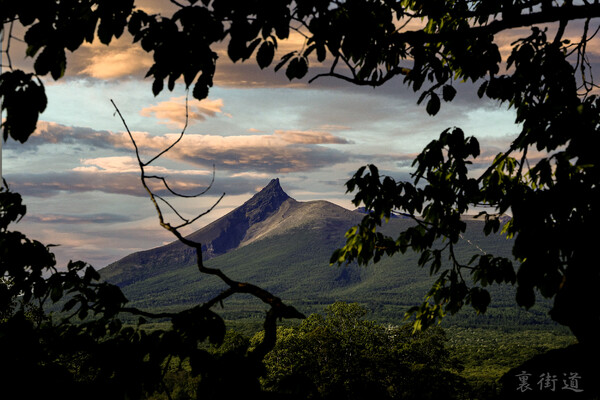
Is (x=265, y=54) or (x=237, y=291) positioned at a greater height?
(x=265, y=54)

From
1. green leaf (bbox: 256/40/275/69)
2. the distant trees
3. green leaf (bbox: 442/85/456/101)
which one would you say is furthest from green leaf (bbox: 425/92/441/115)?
the distant trees

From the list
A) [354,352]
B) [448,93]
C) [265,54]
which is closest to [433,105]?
[448,93]

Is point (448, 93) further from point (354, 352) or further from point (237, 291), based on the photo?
point (354, 352)

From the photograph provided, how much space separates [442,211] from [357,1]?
303 centimetres

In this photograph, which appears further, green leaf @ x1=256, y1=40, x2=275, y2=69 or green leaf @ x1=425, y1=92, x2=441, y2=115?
green leaf @ x1=425, y1=92, x2=441, y2=115

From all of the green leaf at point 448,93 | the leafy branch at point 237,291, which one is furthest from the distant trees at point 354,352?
the leafy branch at point 237,291

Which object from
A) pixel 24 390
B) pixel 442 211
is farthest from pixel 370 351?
pixel 24 390

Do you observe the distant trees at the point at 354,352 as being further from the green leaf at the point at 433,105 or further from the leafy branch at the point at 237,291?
the leafy branch at the point at 237,291

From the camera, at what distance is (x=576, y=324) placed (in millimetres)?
3844

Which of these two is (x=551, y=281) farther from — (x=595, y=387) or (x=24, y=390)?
(x=24, y=390)

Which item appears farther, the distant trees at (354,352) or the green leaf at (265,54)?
the distant trees at (354,352)

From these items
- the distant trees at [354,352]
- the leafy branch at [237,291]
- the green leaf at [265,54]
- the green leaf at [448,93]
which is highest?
the green leaf at [448,93]

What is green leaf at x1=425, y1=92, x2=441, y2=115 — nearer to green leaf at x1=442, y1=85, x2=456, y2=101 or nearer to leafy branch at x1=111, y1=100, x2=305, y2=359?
green leaf at x1=442, y1=85, x2=456, y2=101

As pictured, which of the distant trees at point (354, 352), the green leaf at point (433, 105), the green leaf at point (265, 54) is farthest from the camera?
the distant trees at point (354, 352)
